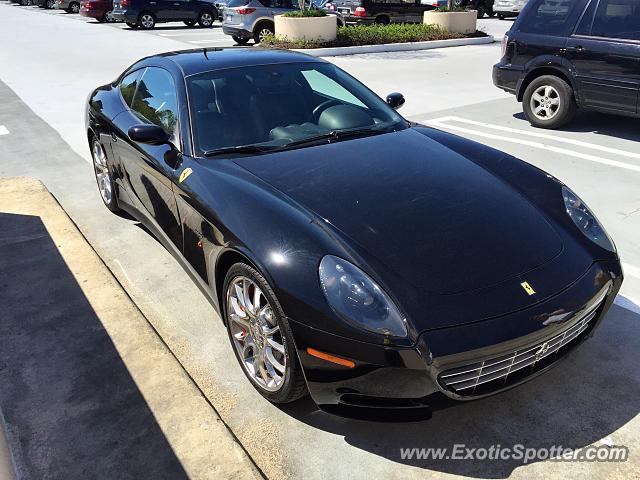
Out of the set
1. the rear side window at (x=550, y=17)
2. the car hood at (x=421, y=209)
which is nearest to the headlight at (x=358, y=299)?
the car hood at (x=421, y=209)

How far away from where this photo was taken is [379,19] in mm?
19297

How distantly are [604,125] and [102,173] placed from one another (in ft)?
21.0

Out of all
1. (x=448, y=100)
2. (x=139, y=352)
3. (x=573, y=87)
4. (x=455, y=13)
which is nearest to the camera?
(x=139, y=352)

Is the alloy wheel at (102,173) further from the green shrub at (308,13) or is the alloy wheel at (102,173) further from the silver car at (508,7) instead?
the silver car at (508,7)

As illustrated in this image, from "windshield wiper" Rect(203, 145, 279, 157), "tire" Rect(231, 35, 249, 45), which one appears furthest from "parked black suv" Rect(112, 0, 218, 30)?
"windshield wiper" Rect(203, 145, 279, 157)

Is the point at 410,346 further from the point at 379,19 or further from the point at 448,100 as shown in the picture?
the point at 379,19

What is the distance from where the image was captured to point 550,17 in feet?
24.2

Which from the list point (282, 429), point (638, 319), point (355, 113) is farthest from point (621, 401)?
point (355, 113)

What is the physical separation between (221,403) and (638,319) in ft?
8.10

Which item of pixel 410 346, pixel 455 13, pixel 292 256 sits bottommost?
pixel 410 346

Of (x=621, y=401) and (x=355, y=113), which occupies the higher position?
(x=355, y=113)

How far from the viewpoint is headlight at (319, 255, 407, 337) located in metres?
2.29

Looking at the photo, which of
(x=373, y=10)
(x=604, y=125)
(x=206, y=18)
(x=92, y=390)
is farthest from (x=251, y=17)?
(x=92, y=390)

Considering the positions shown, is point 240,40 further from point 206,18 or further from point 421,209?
point 421,209
